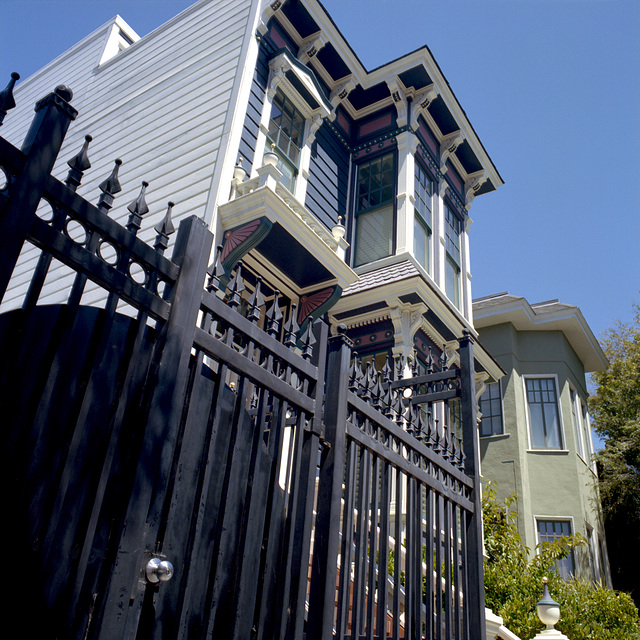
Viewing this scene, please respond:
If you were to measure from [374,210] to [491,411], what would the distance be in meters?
9.80

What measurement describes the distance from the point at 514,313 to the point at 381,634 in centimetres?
1731

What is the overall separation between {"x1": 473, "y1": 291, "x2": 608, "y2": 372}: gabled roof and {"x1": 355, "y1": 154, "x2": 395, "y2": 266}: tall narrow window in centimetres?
874

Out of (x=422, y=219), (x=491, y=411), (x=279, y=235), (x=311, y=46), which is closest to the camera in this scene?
(x=279, y=235)

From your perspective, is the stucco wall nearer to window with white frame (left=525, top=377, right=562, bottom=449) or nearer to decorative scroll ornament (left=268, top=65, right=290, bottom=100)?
window with white frame (left=525, top=377, right=562, bottom=449)

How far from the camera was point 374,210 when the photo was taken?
470 inches

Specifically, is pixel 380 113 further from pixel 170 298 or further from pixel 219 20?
pixel 170 298

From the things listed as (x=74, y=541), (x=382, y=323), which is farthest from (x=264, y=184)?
(x=74, y=541)

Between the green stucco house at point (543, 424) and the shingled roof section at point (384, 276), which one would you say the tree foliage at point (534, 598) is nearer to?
the shingled roof section at point (384, 276)

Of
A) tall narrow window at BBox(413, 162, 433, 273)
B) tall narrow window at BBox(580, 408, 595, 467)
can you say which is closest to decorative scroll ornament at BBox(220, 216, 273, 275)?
tall narrow window at BBox(413, 162, 433, 273)

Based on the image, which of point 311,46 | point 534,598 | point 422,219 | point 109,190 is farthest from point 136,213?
point 422,219

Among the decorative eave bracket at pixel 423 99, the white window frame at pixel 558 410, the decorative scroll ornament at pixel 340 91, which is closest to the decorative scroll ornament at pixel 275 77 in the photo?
the decorative scroll ornament at pixel 340 91

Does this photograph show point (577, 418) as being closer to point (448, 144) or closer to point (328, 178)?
point (448, 144)

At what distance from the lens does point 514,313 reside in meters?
19.4

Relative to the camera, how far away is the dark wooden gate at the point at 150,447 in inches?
77.8
